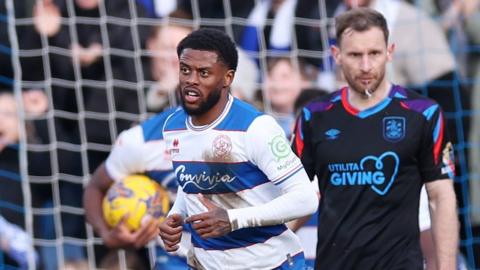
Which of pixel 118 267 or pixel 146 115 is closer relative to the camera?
pixel 118 267

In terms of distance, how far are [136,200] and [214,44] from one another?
1856 mm

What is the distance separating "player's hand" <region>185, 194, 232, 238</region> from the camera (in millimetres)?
4191

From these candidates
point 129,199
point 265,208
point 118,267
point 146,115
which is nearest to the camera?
point 265,208

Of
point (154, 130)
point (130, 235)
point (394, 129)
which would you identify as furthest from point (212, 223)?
point (130, 235)

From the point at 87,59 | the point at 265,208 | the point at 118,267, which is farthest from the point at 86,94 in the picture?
the point at 265,208

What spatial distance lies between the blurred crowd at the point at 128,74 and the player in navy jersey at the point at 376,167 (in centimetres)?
257

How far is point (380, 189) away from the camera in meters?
5.08

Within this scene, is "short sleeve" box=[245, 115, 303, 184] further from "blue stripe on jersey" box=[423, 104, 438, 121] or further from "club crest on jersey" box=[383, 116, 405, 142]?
"blue stripe on jersey" box=[423, 104, 438, 121]

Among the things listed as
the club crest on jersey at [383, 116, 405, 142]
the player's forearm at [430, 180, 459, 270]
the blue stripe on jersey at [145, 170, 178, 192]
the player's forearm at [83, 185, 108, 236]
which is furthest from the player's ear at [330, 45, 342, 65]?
the player's forearm at [83, 185, 108, 236]

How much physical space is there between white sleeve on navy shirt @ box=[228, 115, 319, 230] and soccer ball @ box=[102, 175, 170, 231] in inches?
70.1

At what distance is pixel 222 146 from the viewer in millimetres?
4457

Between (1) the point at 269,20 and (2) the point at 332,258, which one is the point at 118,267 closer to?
(1) the point at 269,20

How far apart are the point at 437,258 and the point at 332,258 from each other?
49 centimetres

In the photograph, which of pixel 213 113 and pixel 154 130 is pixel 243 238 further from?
pixel 154 130
